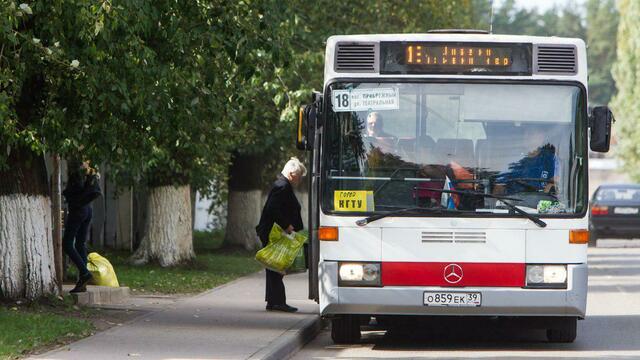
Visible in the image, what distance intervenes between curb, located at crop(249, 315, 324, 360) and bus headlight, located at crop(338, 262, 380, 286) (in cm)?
76

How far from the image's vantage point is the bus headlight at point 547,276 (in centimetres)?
1257

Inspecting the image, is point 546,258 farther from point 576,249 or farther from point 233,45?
point 233,45

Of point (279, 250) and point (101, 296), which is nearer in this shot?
point (279, 250)

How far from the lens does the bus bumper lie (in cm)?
1253

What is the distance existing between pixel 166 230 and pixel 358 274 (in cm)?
1163

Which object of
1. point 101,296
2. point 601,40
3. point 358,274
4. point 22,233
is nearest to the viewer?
point 358,274

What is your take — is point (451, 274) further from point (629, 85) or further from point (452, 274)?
point (629, 85)

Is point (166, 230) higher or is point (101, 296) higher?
point (166, 230)

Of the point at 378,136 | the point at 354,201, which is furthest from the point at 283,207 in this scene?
the point at 378,136

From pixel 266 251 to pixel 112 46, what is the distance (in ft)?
11.8

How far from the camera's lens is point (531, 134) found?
12.8m

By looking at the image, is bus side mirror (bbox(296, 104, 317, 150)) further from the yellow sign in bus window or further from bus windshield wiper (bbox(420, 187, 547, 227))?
bus windshield wiper (bbox(420, 187, 547, 227))

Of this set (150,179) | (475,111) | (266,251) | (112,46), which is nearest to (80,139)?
(112,46)

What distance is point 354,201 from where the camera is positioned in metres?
12.8
